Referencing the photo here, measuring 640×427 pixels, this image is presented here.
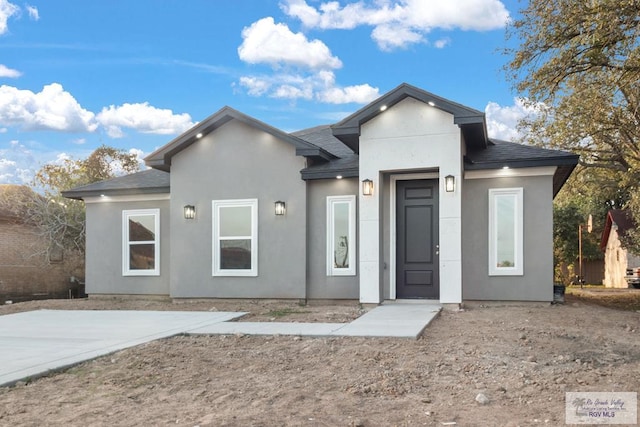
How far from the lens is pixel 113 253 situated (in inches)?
548

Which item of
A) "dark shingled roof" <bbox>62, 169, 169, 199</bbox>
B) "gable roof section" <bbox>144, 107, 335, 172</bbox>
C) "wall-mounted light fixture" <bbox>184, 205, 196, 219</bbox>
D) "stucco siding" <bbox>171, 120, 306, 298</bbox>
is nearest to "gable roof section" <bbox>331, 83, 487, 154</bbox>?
"gable roof section" <bbox>144, 107, 335, 172</bbox>

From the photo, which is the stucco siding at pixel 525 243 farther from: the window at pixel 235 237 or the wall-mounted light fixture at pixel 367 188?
the window at pixel 235 237

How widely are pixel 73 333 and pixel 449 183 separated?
22.0 feet

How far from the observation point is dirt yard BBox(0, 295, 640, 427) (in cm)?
448

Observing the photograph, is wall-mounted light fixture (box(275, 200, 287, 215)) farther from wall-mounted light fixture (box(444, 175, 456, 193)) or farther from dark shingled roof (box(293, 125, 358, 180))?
wall-mounted light fixture (box(444, 175, 456, 193))

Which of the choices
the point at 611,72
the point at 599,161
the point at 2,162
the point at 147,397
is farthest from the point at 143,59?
the point at 599,161

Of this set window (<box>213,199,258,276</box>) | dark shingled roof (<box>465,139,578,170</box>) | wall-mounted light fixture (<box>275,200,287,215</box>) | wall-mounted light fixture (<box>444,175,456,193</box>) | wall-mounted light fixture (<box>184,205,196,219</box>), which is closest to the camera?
wall-mounted light fixture (<box>444,175,456,193</box>)

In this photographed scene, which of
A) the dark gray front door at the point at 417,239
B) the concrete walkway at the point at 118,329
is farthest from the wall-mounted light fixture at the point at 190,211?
the dark gray front door at the point at 417,239

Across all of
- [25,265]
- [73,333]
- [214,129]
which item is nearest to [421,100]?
[214,129]

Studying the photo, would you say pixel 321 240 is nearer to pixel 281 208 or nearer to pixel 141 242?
pixel 281 208

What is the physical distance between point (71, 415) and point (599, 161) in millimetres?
18611

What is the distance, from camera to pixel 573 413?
432cm

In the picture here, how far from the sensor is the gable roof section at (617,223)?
1063 inches

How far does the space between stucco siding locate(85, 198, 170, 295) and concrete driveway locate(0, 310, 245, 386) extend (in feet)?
7.25
